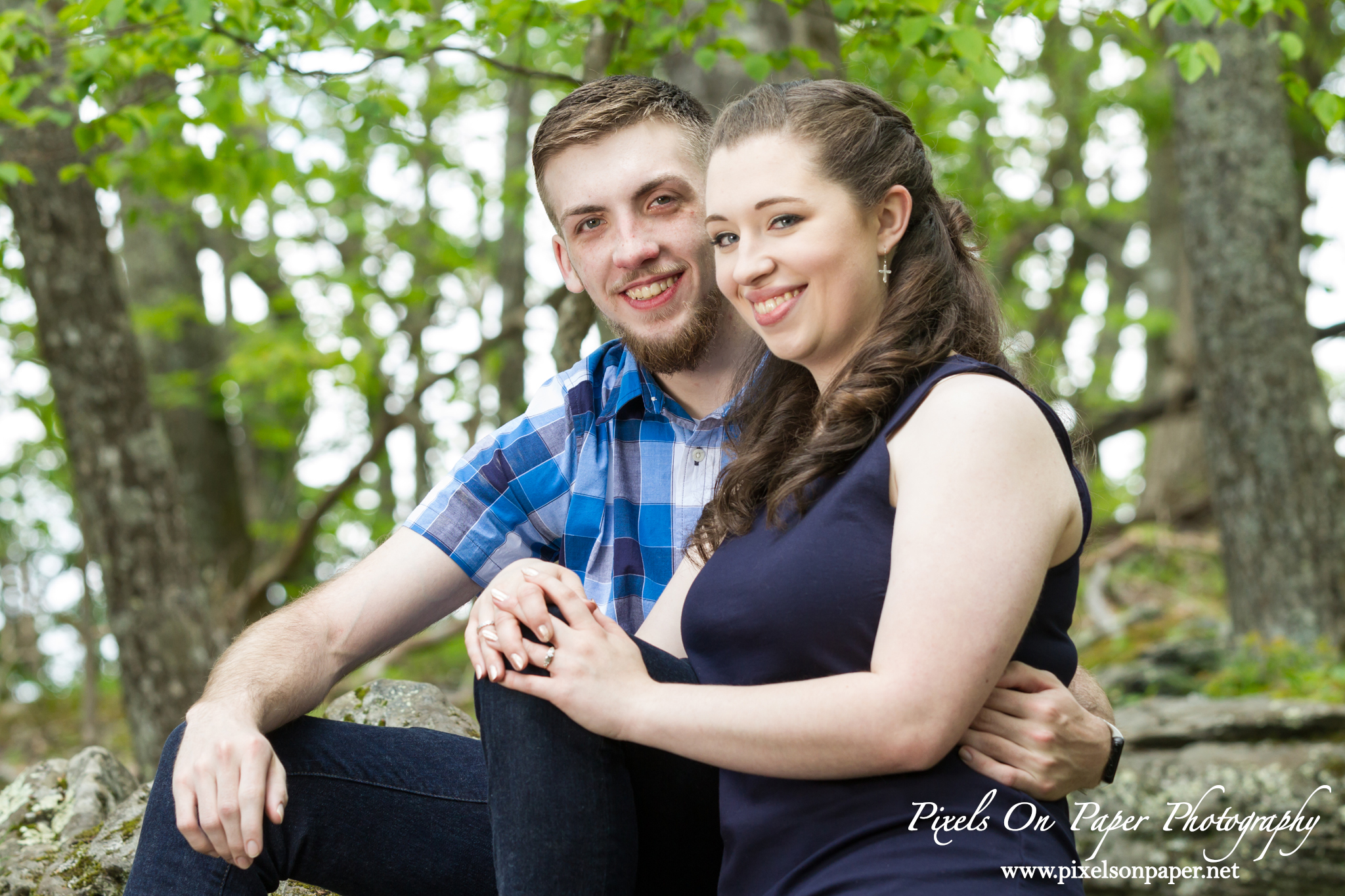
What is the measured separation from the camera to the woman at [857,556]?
4.61 ft

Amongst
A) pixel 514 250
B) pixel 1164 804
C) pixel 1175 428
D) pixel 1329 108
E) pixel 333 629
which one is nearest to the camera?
pixel 333 629

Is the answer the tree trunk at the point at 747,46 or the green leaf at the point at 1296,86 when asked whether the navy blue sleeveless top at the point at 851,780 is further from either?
the tree trunk at the point at 747,46

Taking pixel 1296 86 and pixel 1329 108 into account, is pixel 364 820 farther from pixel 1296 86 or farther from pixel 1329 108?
pixel 1296 86

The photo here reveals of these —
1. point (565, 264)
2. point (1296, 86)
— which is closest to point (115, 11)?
point (565, 264)

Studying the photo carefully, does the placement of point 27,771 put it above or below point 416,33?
below

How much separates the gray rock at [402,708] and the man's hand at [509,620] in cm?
94

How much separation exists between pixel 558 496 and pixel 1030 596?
4.12ft

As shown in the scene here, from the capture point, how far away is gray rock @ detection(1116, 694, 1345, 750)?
346cm

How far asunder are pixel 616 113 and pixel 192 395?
6.75 meters

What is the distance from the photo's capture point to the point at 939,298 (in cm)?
172

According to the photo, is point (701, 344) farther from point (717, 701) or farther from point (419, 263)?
point (419, 263)

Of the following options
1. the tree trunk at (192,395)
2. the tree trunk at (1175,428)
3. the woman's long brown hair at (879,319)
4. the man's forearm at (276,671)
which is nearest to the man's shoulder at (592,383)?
the woman's long brown hair at (879,319)

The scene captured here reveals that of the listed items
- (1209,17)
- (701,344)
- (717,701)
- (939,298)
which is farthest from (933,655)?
(1209,17)

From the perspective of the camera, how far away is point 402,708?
8.80 feet
